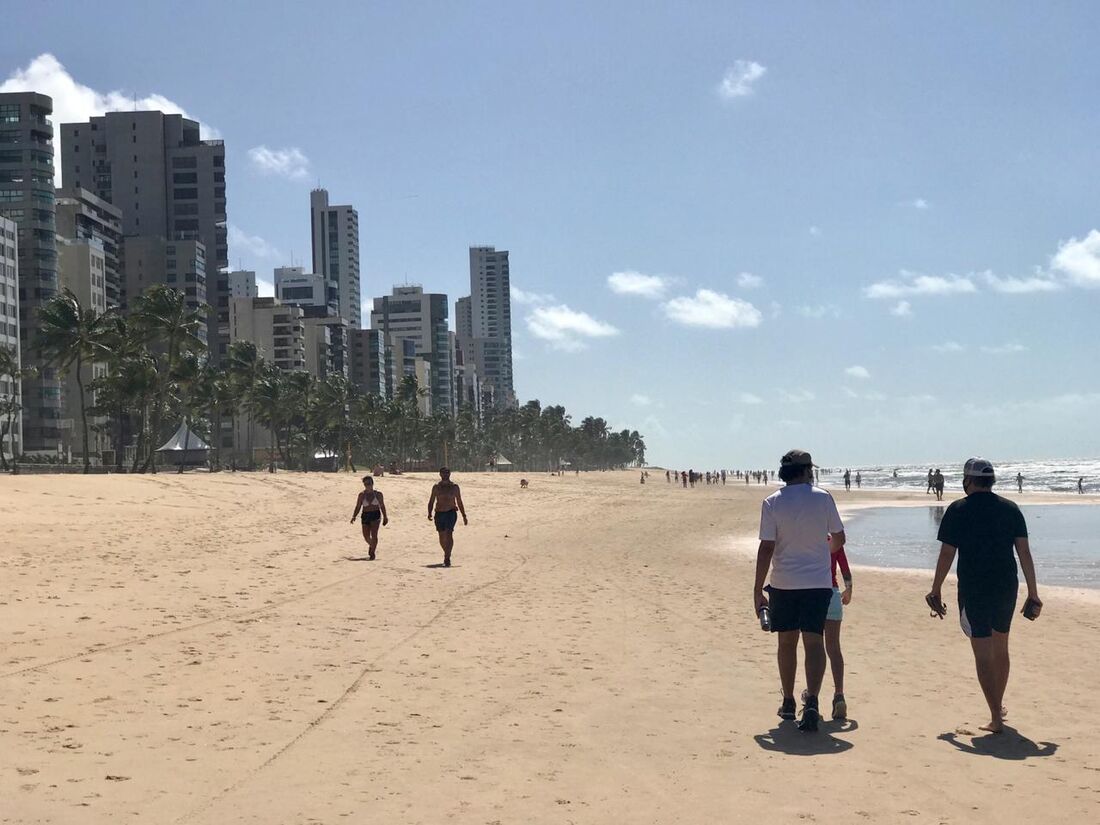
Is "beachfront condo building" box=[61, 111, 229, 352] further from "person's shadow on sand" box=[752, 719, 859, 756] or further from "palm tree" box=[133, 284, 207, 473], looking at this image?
"person's shadow on sand" box=[752, 719, 859, 756]

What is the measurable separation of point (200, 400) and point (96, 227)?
63.9 m

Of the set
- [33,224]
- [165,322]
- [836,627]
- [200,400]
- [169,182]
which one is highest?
[169,182]

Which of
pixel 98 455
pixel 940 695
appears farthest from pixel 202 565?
pixel 98 455

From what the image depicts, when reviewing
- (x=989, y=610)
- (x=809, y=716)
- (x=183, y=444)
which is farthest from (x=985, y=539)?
(x=183, y=444)

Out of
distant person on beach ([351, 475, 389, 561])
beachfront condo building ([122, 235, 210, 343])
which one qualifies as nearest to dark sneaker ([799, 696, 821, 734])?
distant person on beach ([351, 475, 389, 561])

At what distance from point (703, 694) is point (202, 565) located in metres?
11.7

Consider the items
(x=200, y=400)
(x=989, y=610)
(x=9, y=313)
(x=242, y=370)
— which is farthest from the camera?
(x=9, y=313)

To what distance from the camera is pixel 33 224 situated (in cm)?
12244

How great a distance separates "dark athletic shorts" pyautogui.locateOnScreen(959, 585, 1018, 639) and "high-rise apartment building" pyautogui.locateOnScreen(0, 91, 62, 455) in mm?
115313

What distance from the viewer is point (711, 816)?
579 centimetres

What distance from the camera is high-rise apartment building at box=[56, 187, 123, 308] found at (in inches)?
5664

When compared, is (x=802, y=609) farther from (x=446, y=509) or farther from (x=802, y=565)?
(x=446, y=509)

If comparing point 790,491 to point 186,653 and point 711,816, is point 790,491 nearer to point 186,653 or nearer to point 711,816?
point 711,816

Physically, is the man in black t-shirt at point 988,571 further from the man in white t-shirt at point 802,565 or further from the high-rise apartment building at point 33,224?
the high-rise apartment building at point 33,224
